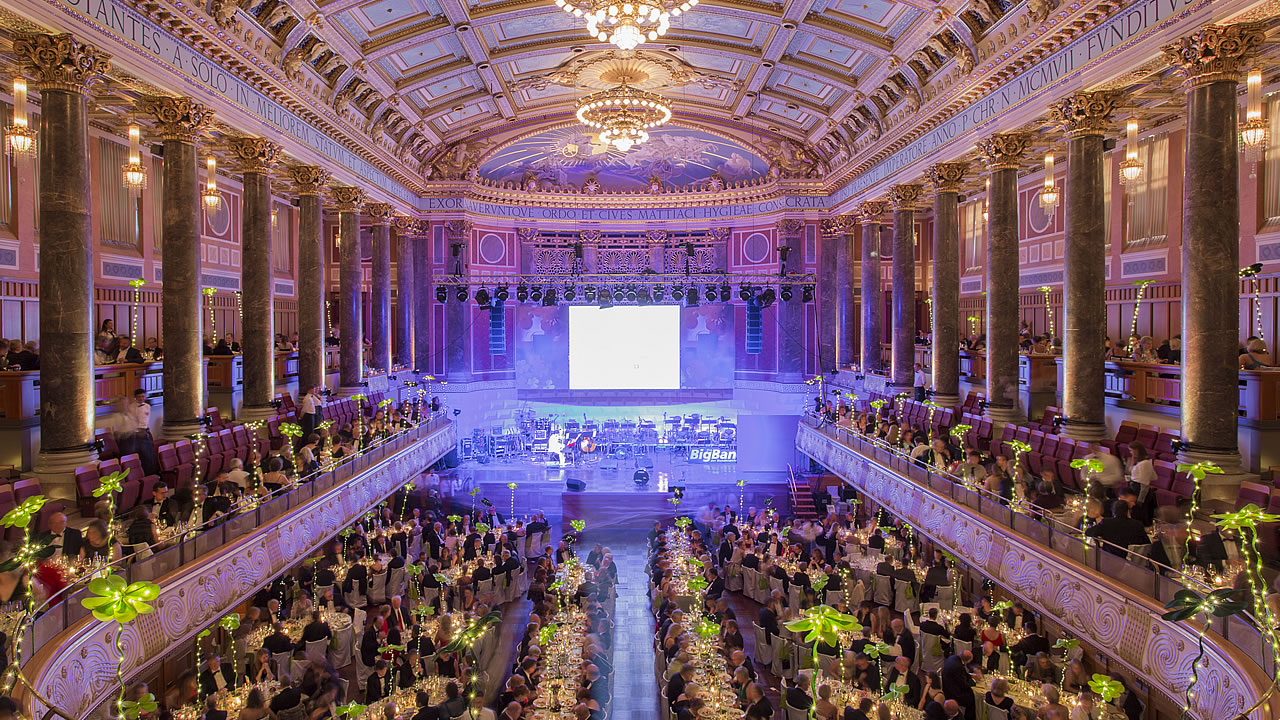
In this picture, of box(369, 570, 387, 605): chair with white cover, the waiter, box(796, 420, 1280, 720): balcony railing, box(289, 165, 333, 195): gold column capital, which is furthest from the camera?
box(289, 165, 333, 195): gold column capital

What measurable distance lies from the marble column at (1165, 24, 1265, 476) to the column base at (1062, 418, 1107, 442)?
257 centimetres

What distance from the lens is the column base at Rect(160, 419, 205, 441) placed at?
43.5 ft

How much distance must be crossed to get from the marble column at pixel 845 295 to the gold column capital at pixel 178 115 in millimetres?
20966

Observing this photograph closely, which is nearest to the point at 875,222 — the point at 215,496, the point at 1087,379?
the point at 1087,379

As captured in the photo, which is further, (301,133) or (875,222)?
(875,222)

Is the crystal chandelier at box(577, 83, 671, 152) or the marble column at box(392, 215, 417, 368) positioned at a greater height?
the crystal chandelier at box(577, 83, 671, 152)

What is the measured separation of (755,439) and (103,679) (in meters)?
19.2

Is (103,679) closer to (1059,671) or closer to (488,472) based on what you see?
(1059,671)

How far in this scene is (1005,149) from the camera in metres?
16.0

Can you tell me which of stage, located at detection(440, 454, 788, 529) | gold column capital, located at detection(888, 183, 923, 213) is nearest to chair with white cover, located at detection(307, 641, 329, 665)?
stage, located at detection(440, 454, 788, 529)

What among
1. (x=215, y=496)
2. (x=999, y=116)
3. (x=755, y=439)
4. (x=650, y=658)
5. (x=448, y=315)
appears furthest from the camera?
(x=448, y=315)

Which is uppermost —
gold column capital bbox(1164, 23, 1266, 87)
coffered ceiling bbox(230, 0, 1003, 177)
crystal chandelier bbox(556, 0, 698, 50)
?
coffered ceiling bbox(230, 0, 1003, 177)

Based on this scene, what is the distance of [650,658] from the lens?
48.9 feet

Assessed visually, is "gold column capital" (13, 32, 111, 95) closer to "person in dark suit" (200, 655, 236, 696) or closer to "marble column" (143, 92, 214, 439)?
"marble column" (143, 92, 214, 439)
